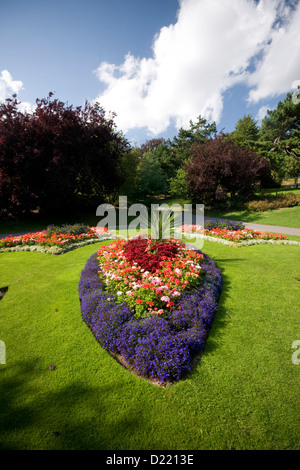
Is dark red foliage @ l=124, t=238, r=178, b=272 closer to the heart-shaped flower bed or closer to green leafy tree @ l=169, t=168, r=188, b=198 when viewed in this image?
the heart-shaped flower bed

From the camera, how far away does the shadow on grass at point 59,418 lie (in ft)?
6.87

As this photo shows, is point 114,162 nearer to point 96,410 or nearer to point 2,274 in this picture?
point 2,274

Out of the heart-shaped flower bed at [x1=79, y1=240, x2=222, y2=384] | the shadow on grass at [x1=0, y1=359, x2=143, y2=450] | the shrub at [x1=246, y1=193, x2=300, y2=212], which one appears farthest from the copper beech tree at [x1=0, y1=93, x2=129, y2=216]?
the shrub at [x1=246, y1=193, x2=300, y2=212]

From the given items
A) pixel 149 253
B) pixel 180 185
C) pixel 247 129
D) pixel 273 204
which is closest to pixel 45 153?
pixel 149 253

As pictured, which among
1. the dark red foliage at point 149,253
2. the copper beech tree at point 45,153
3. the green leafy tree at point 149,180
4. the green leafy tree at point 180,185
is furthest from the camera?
the green leafy tree at point 149,180

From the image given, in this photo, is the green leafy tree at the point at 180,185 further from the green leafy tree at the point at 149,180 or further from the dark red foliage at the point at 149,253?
the dark red foliage at the point at 149,253

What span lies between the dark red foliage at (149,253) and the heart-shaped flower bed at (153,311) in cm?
3

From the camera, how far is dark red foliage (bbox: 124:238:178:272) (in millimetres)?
5223

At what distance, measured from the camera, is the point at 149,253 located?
5801 millimetres

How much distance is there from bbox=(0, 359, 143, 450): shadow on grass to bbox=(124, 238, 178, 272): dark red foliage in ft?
9.58

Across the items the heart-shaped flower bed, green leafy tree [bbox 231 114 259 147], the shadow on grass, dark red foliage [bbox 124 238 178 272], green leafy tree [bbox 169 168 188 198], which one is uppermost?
green leafy tree [bbox 231 114 259 147]

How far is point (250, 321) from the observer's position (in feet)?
12.7

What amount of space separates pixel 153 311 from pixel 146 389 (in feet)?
3.90

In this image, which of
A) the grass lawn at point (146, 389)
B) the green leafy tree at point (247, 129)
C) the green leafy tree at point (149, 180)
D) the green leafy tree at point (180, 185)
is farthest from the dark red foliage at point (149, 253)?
the green leafy tree at point (247, 129)
